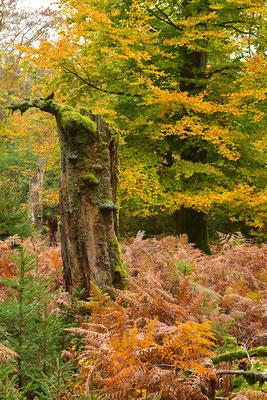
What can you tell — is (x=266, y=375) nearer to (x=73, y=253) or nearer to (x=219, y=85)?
(x=73, y=253)

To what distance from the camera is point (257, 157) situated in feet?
32.3

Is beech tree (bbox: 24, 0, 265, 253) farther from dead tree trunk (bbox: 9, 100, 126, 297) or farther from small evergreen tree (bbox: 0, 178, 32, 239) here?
dead tree trunk (bbox: 9, 100, 126, 297)

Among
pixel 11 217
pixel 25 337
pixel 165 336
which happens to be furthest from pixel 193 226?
pixel 25 337

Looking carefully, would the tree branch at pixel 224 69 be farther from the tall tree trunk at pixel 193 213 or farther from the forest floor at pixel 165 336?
the forest floor at pixel 165 336

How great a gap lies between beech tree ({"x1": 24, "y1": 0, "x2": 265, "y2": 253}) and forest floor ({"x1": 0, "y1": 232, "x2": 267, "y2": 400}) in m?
3.20

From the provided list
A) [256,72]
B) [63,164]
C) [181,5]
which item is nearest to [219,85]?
[256,72]

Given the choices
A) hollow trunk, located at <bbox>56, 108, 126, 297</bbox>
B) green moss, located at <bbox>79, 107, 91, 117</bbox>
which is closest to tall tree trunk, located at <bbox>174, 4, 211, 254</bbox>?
green moss, located at <bbox>79, 107, 91, 117</bbox>

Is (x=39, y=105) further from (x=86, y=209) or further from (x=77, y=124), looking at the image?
(x=86, y=209)

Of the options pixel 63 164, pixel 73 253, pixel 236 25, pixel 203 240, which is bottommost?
pixel 203 240

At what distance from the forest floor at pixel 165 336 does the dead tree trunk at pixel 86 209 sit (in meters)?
0.29

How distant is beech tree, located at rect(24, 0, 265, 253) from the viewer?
8.08m

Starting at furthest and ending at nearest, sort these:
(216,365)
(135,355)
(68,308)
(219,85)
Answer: (219,85)
(68,308)
(216,365)
(135,355)

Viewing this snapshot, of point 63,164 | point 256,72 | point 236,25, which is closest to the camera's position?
point 63,164

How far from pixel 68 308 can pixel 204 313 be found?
1509 millimetres
